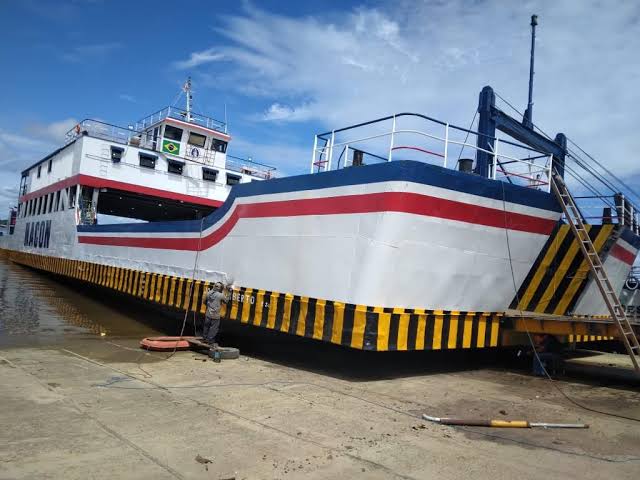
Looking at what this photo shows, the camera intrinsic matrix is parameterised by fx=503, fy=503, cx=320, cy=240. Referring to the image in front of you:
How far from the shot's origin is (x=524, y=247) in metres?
8.48

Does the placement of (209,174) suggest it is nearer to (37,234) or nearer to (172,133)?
(172,133)

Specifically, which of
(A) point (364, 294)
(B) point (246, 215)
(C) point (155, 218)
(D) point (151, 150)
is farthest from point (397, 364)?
(C) point (155, 218)

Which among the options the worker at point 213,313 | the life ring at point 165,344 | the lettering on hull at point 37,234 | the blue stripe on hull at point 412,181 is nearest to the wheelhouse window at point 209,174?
the lettering on hull at point 37,234

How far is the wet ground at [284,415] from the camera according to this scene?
3.87m

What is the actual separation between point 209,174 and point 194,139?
1.66 metres

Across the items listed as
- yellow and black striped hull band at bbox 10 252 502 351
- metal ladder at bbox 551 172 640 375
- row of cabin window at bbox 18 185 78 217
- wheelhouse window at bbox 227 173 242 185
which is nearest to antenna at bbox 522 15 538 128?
metal ladder at bbox 551 172 640 375

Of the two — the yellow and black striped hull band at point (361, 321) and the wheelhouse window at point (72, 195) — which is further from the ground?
the wheelhouse window at point (72, 195)

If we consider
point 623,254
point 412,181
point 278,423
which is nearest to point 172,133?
point 412,181

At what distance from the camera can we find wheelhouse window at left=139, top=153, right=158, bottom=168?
19609 millimetres

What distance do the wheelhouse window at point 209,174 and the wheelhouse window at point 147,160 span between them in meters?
2.11

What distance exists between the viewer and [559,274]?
8953 millimetres

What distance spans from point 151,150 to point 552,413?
17888mm

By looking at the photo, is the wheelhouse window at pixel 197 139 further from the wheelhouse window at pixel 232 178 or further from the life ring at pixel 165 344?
the life ring at pixel 165 344

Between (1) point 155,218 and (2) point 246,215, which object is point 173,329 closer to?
(2) point 246,215
